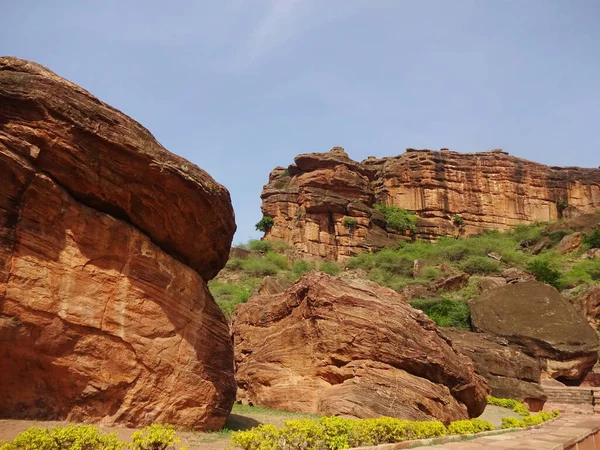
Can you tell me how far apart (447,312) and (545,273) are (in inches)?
516

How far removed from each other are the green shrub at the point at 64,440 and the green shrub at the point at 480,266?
45.2 m

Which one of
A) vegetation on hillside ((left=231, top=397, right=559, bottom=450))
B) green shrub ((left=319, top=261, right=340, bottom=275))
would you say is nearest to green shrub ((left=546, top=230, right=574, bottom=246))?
green shrub ((left=319, top=261, right=340, bottom=275))

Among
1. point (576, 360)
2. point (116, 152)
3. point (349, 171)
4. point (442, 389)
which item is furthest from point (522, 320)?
point (349, 171)

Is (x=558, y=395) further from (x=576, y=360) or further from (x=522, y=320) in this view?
(x=522, y=320)

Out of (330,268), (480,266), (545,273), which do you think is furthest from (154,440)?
(480,266)

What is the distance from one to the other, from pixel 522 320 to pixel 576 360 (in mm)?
3262

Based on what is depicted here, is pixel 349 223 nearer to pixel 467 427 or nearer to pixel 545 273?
pixel 545 273

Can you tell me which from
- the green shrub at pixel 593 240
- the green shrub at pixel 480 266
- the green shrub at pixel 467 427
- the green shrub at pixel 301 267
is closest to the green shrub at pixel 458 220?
the green shrub at pixel 480 266

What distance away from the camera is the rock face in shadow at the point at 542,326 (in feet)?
77.3

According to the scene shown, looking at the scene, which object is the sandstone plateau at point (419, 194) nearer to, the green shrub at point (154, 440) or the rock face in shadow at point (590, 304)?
the rock face in shadow at point (590, 304)

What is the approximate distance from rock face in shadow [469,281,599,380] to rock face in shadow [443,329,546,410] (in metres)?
3.73

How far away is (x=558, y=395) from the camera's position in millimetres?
20250

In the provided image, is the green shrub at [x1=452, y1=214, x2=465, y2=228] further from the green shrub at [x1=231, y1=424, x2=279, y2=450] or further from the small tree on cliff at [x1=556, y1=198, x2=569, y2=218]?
the green shrub at [x1=231, y1=424, x2=279, y2=450]

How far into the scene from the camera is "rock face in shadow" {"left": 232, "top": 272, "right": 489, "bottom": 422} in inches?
439
